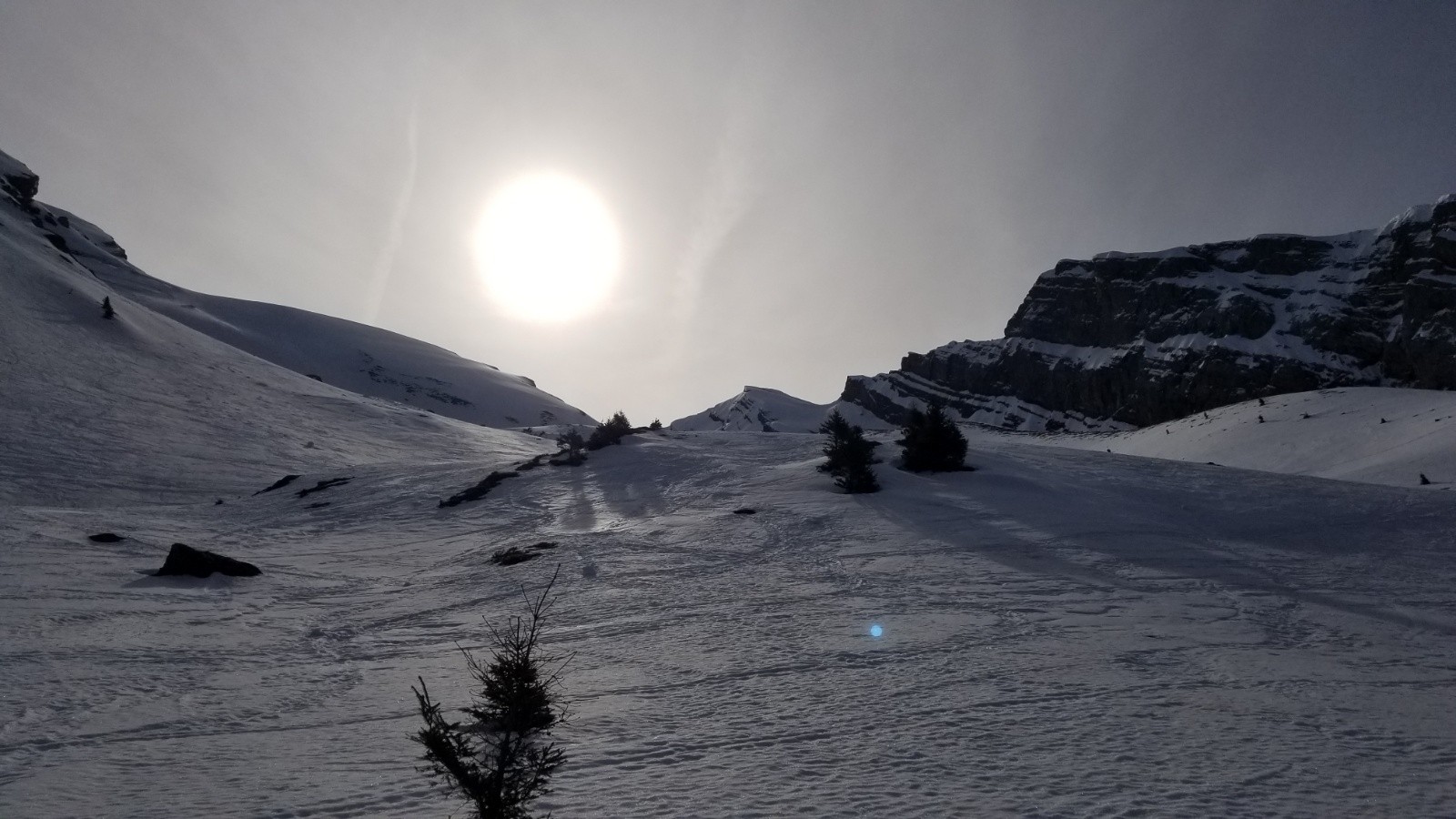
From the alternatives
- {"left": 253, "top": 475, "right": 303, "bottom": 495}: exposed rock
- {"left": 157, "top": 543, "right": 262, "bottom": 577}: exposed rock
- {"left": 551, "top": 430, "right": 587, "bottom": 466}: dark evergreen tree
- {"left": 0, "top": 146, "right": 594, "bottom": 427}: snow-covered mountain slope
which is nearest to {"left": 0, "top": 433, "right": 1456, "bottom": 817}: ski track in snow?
{"left": 157, "top": 543, "right": 262, "bottom": 577}: exposed rock

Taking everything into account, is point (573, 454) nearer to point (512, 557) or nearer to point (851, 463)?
point (851, 463)

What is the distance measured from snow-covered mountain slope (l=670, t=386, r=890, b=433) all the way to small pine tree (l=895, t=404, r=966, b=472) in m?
96.5

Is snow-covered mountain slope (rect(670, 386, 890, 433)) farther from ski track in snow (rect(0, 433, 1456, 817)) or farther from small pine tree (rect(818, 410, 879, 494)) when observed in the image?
ski track in snow (rect(0, 433, 1456, 817))

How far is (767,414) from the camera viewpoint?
145000mm

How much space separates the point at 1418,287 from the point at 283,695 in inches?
3626

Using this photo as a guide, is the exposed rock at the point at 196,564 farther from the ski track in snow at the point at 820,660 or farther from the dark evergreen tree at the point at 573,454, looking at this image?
the dark evergreen tree at the point at 573,454

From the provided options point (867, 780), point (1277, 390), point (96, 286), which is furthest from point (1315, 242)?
point (96, 286)

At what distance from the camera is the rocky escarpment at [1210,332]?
6688 cm

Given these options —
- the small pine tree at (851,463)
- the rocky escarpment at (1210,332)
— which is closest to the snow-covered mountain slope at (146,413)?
the small pine tree at (851,463)

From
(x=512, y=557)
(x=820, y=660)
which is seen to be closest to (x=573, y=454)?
(x=512, y=557)

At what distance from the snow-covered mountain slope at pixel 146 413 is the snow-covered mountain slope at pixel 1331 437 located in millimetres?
43595

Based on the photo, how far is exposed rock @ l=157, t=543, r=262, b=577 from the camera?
513 inches

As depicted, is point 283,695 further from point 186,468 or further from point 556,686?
point 186,468

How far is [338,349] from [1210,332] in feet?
397
